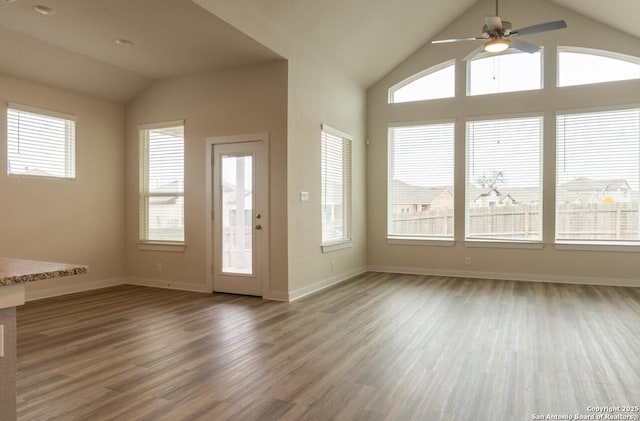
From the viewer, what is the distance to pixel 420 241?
25.6 ft

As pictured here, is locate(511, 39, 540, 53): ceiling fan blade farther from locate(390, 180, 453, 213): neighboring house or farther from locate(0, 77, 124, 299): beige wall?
locate(0, 77, 124, 299): beige wall

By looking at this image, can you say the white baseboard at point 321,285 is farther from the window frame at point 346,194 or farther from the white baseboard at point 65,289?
the white baseboard at point 65,289

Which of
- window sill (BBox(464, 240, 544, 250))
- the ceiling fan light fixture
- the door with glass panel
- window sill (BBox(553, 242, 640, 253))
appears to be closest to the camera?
the ceiling fan light fixture

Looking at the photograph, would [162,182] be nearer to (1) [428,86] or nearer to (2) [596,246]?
(1) [428,86]

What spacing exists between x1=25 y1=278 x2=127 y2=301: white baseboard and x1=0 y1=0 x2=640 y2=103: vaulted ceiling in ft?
9.10

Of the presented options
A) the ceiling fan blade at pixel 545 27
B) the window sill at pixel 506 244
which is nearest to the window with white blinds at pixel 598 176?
the window sill at pixel 506 244

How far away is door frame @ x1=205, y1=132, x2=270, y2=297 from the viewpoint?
5.72 metres

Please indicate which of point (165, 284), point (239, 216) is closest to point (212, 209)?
point (239, 216)

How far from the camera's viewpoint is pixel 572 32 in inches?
273

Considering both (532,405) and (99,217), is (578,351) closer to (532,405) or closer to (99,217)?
(532,405)

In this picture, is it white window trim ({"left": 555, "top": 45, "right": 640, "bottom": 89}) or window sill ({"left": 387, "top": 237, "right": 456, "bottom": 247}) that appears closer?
white window trim ({"left": 555, "top": 45, "right": 640, "bottom": 89})

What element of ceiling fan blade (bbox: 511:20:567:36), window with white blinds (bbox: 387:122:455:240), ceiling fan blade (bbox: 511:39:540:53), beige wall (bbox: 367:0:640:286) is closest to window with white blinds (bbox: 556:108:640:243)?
beige wall (bbox: 367:0:640:286)

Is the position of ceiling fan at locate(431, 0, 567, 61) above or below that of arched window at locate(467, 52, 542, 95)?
below

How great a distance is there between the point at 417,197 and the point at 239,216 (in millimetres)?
3491
